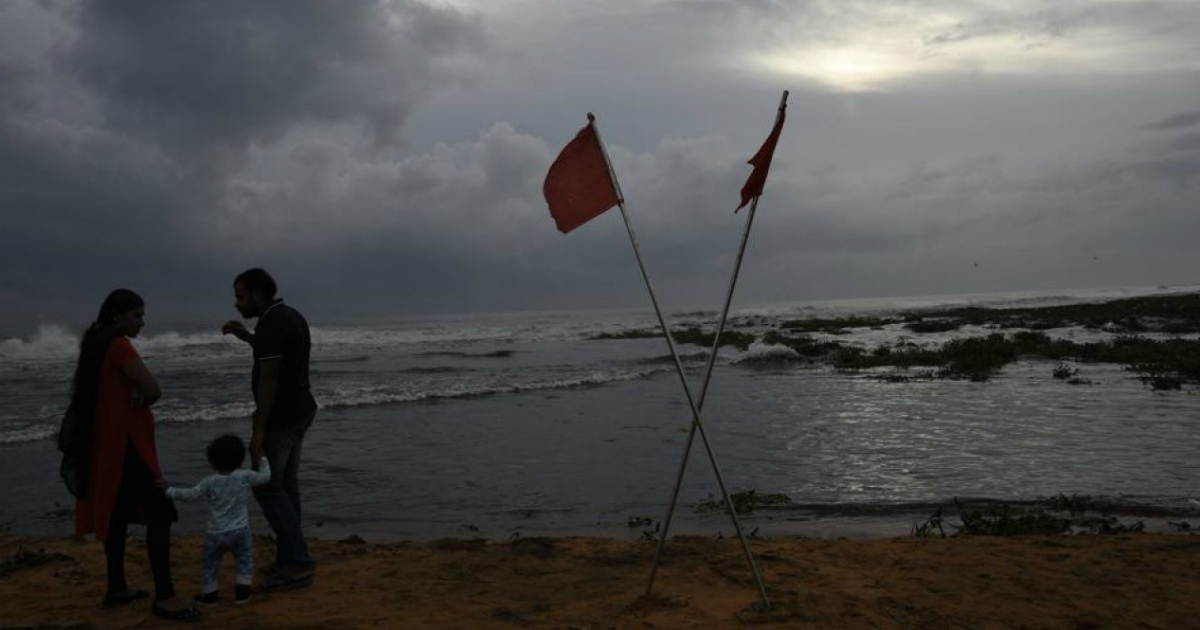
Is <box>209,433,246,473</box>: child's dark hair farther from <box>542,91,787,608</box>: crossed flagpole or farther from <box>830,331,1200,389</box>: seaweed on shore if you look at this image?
<box>830,331,1200,389</box>: seaweed on shore

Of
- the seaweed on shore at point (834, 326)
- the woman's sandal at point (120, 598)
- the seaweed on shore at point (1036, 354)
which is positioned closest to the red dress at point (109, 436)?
the woman's sandal at point (120, 598)

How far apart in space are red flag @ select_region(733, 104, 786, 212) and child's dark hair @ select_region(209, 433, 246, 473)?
3616 millimetres

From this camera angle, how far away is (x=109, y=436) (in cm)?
496

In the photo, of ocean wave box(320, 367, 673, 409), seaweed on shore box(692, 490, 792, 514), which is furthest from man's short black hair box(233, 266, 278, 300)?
ocean wave box(320, 367, 673, 409)

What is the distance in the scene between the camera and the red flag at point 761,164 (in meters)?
4.79

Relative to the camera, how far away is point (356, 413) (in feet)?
57.0

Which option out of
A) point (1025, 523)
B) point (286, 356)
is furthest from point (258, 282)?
point (1025, 523)

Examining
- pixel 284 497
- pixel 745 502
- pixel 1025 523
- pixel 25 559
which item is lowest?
pixel 745 502

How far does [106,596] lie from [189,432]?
10430mm

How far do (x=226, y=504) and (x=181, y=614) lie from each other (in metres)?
0.73

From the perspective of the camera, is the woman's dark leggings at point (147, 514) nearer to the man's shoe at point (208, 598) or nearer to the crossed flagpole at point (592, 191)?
the man's shoe at point (208, 598)

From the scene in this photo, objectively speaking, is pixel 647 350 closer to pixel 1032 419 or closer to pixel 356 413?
pixel 356 413

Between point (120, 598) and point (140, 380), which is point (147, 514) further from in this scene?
point (140, 380)

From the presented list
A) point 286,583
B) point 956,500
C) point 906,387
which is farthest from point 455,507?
point 906,387
